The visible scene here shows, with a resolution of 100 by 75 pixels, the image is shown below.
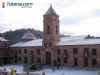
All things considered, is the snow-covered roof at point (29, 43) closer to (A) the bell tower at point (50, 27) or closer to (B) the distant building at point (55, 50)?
(B) the distant building at point (55, 50)

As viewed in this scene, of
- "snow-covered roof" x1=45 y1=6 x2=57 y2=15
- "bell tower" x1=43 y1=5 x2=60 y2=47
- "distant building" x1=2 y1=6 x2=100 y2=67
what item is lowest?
"distant building" x1=2 y1=6 x2=100 y2=67

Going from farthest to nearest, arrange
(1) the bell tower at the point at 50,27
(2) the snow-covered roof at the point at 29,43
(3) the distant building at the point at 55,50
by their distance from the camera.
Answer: (2) the snow-covered roof at the point at 29,43, (1) the bell tower at the point at 50,27, (3) the distant building at the point at 55,50

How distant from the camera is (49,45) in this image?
63.5m

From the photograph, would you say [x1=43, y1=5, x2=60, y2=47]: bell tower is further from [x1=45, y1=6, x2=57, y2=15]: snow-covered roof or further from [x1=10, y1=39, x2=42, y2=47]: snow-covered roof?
[x1=10, y1=39, x2=42, y2=47]: snow-covered roof

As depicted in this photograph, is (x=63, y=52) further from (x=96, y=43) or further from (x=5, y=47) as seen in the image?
(x=5, y=47)

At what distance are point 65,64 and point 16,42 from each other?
26.4m

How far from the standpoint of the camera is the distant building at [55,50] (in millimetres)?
55781

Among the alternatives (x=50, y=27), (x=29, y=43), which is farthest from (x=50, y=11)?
(x=29, y=43)

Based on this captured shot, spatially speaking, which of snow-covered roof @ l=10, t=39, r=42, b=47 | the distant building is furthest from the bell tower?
snow-covered roof @ l=10, t=39, r=42, b=47

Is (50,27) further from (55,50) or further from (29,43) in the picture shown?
(29,43)

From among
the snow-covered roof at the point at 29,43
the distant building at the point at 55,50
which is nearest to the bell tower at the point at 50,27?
the distant building at the point at 55,50

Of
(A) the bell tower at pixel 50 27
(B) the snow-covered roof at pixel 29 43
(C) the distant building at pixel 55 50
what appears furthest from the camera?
(B) the snow-covered roof at pixel 29 43

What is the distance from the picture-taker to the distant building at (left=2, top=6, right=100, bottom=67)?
55.8m

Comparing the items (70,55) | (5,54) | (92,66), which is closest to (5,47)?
(5,54)
